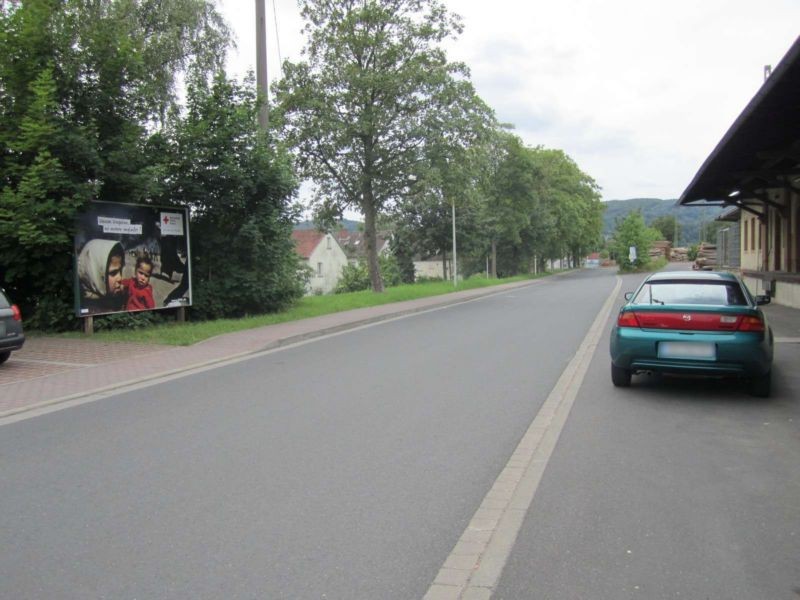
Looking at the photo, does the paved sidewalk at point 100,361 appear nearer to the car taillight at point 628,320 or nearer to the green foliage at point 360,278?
the car taillight at point 628,320

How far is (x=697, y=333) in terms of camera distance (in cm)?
752

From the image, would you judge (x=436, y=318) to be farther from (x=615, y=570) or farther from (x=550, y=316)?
(x=615, y=570)

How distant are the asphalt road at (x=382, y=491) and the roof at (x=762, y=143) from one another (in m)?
3.76

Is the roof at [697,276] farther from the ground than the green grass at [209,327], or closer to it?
farther from the ground

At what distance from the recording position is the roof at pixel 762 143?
8.48m

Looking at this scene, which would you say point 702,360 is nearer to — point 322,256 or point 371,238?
point 371,238

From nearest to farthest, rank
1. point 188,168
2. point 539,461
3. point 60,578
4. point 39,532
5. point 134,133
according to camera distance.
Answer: point 60,578
point 39,532
point 539,461
point 134,133
point 188,168

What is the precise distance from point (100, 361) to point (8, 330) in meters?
1.41

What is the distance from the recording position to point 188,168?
16.4m

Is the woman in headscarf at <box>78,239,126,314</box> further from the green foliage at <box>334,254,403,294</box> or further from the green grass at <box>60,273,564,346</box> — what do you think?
the green foliage at <box>334,254,403,294</box>

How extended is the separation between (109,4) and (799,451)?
20.1 metres

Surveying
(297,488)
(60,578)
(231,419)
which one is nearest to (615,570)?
(297,488)

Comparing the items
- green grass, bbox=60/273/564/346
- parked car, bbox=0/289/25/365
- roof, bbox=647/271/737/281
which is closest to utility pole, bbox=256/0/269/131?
green grass, bbox=60/273/564/346

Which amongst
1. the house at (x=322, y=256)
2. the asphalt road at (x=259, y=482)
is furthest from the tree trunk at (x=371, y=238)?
the house at (x=322, y=256)
